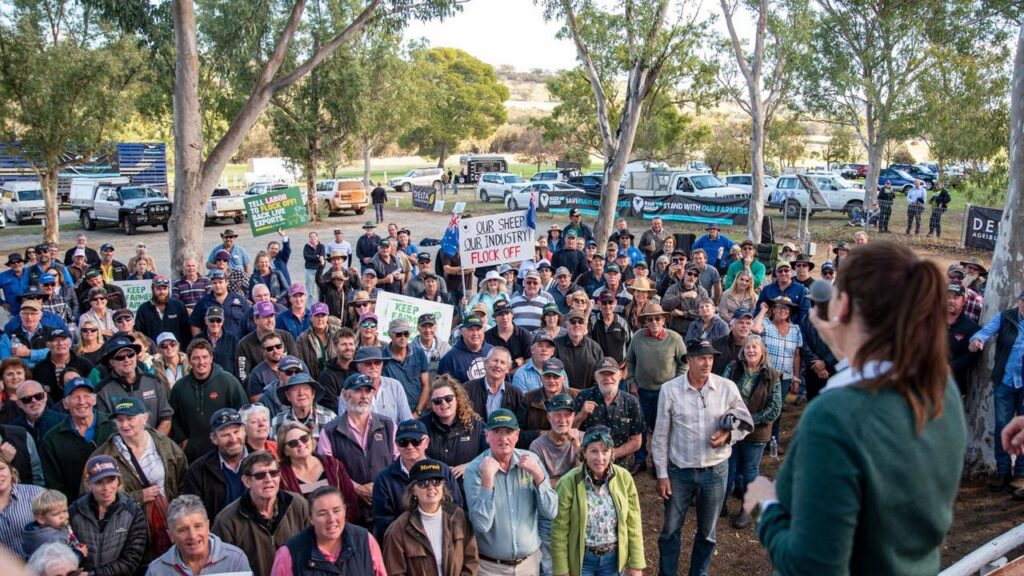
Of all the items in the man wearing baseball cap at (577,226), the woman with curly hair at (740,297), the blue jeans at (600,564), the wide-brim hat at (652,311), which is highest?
the man wearing baseball cap at (577,226)

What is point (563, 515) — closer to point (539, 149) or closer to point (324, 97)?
point (324, 97)

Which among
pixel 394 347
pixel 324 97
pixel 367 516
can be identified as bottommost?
pixel 367 516

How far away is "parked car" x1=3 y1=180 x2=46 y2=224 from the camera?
36.0 metres

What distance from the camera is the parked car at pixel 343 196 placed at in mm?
37531

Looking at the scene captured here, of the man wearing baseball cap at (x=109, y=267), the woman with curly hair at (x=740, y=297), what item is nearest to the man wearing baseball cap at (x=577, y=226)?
the woman with curly hair at (x=740, y=297)

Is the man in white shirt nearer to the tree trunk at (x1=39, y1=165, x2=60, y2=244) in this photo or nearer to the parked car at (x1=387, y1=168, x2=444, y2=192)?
the parked car at (x1=387, y1=168, x2=444, y2=192)

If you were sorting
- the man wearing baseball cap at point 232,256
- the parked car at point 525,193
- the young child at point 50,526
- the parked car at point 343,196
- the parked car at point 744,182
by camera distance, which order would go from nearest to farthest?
the young child at point 50,526, the man wearing baseball cap at point 232,256, the parked car at point 744,182, the parked car at point 525,193, the parked car at point 343,196

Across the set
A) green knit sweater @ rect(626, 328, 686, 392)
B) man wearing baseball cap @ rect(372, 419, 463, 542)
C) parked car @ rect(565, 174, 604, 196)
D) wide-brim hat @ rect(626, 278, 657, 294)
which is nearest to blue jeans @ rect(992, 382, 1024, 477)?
green knit sweater @ rect(626, 328, 686, 392)

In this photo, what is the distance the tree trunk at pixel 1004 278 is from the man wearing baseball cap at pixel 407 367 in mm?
5418

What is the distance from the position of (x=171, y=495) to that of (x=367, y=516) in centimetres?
143

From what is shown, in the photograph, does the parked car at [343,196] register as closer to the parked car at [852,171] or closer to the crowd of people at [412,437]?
the crowd of people at [412,437]

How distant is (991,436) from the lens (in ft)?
25.0

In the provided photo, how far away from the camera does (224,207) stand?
3394cm

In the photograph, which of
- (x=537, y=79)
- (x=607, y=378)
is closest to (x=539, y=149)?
(x=607, y=378)
